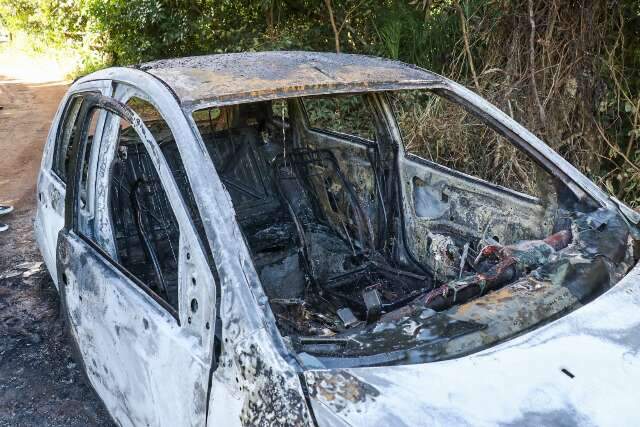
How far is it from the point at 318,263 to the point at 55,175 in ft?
4.99

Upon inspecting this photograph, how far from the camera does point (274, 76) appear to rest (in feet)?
7.72

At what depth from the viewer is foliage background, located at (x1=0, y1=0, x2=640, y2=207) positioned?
5.11 meters

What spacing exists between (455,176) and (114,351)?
6.25 ft

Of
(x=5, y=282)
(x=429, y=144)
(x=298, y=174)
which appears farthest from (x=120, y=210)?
(x=429, y=144)

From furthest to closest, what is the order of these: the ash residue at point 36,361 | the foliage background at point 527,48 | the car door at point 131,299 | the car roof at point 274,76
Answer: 1. the foliage background at point 527,48
2. the ash residue at point 36,361
3. the car roof at point 274,76
4. the car door at point 131,299


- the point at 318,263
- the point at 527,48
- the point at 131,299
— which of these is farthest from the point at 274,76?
the point at 527,48

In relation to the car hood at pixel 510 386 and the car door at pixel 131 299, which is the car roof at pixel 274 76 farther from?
the car hood at pixel 510 386

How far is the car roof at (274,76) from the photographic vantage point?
2.16 m

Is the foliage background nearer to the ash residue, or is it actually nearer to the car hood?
the car hood

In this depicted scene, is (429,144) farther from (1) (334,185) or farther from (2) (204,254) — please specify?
(2) (204,254)

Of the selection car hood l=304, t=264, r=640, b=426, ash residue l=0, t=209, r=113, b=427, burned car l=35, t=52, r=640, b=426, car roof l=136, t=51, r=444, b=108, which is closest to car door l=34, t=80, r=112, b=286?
burned car l=35, t=52, r=640, b=426

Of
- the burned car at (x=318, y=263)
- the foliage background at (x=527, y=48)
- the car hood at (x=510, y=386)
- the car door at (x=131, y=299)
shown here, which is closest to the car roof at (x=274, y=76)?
the burned car at (x=318, y=263)

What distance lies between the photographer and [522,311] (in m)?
1.89

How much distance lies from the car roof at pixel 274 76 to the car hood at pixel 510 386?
1128 millimetres
